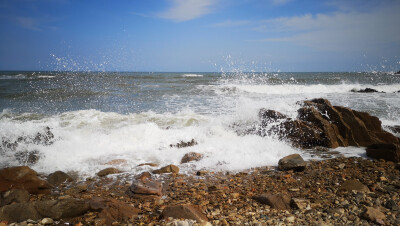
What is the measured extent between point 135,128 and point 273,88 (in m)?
17.7

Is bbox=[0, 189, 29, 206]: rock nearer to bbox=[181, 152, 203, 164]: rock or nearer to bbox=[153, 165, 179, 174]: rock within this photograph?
bbox=[153, 165, 179, 174]: rock

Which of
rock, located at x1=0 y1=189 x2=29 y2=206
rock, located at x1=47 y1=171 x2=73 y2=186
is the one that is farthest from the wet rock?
rock, located at x1=0 y1=189 x2=29 y2=206

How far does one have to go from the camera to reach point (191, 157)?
16.5 feet

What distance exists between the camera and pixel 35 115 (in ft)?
30.9

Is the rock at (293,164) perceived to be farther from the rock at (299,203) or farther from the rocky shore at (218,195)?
the rock at (299,203)

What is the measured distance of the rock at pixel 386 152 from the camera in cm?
455

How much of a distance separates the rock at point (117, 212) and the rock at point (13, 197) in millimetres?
1248

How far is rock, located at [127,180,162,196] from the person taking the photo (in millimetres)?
3412

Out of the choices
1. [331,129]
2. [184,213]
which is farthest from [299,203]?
[331,129]

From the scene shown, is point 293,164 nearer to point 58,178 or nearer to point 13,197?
point 58,178

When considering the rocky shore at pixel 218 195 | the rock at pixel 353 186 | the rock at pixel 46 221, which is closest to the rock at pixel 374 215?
the rocky shore at pixel 218 195

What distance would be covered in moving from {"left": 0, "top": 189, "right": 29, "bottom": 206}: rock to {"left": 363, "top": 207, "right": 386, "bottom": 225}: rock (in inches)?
166

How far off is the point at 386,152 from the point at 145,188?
460 centimetres

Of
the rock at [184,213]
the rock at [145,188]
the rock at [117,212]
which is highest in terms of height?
the rock at [184,213]
